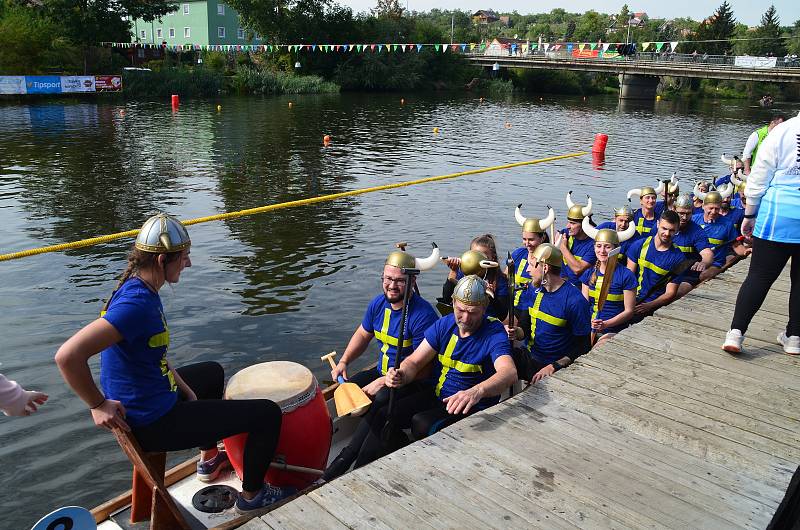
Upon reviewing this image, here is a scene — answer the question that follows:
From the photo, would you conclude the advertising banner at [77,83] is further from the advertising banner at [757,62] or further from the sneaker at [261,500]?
the advertising banner at [757,62]

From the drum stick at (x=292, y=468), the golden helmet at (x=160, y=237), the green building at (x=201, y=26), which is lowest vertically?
the drum stick at (x=292, y=468)

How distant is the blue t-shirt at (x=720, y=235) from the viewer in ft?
34.0

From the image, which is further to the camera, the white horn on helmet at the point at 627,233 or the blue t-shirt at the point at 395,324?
the white horn on helmet at the point at 627,233

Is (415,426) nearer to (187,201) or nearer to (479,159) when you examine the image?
(187,201)

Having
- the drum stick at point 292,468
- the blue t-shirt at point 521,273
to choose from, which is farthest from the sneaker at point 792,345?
the drum stick at point 292,468

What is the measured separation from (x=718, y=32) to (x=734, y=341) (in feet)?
366

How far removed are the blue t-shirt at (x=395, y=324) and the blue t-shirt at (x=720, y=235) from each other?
20.9 feet

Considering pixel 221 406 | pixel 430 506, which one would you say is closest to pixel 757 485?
pixel 430 506

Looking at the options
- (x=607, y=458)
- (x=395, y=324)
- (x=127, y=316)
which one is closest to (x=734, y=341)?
(x=607, y=458)

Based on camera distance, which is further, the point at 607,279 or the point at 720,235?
the point at 720,235

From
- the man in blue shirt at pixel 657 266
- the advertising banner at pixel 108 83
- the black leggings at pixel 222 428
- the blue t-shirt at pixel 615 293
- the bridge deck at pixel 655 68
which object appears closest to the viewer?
the black leggings at pixel 222 428

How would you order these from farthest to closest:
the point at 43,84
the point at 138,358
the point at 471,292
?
the point at 43,84 < the point at 471,292 < the point at 138,358

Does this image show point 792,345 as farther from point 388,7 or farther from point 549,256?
point 388,7

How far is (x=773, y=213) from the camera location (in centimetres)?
553
